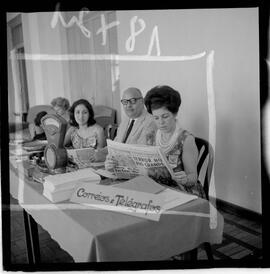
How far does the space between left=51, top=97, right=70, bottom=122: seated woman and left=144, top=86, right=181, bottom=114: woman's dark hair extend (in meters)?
0.30

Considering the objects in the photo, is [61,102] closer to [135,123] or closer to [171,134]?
[135,123]

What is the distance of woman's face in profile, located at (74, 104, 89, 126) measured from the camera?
122 centimetres

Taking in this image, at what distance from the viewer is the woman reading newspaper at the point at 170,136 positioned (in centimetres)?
119

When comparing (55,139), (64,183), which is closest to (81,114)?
(55,139)

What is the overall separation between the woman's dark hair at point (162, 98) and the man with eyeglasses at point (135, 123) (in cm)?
3

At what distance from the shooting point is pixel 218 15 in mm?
1171

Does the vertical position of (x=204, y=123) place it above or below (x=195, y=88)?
below

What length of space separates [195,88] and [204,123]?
13cm

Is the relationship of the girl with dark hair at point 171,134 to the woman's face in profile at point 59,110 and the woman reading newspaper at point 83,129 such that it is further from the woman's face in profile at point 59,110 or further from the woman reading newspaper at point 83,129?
the woman's face in profile at point 59,110

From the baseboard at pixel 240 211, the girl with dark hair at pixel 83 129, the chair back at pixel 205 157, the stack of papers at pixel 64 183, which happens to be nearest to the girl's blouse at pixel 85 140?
the girl with dark hair at pixel 83 129

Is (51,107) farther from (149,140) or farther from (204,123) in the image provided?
(204,123)

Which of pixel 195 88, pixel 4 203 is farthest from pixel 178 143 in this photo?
pixel 4 203

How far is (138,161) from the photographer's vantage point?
1201 mm

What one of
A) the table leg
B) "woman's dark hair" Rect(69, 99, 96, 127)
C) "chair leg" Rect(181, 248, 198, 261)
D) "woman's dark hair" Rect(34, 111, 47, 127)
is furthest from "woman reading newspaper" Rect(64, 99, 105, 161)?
"chair leg" Rect(181, 248, 198, 261)
